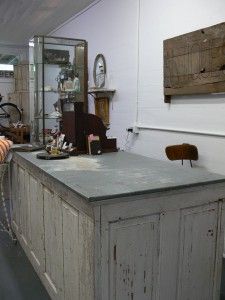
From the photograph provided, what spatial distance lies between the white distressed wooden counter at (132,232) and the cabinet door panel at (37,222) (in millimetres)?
98

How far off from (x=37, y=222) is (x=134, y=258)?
108cm

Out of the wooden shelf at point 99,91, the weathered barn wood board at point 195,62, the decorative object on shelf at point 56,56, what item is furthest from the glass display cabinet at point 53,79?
the weathered barn wood board at point 195,62

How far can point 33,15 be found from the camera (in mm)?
5824

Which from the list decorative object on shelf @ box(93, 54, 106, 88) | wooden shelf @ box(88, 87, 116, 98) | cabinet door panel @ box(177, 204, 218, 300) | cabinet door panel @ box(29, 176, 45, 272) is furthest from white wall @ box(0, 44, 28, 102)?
cabinet door panel @ box(177, 204, 218, 300)

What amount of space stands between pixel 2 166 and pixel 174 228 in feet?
6.71

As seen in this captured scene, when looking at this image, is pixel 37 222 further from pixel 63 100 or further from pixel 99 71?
pixel 99 71

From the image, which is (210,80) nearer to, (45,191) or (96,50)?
(45,191)

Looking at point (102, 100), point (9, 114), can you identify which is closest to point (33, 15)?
point (102, 100)

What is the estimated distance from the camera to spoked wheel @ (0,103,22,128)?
26.4 ft

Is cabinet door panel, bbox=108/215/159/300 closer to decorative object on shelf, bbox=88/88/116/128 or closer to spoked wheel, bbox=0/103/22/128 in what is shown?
decorative object on shelf, bbox=88/88/116/128

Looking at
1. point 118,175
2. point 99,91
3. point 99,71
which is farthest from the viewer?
point 99,71

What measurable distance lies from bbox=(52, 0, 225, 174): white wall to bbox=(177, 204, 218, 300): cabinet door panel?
1.25 metres

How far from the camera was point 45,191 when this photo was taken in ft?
7.49

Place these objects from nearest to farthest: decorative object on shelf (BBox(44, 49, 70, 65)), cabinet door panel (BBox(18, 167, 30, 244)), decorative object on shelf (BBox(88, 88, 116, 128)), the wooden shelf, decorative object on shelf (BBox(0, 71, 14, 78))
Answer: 1. cabinet door panel (BBox(18, 167, 30, 244))
2. decorative object on shelf (BBox(44, 49, 70, 65))
3. the wooden shelf
4. decorative object on shelf (BBox(88, 88, 116, 128))
5. decorative object on shelf (BBox(0, 71, 14, 78))
